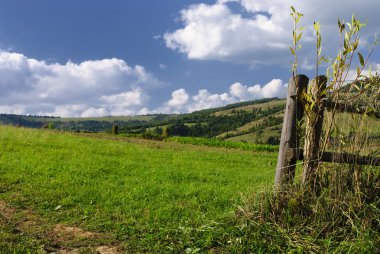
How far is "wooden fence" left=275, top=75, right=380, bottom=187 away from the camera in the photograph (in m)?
6.54

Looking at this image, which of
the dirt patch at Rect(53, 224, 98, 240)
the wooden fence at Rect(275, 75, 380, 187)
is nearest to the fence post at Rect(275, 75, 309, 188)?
the wooden fence at Rect(275, 75, 380, 187)

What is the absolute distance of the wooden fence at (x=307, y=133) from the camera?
6.54 m

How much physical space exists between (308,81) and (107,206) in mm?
5260

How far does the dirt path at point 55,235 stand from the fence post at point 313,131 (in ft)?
11.9

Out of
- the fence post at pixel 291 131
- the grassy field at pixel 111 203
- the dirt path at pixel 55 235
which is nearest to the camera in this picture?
the dirt path at pixel 55 235

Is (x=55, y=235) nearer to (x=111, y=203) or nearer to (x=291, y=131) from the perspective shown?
(x=111, y=203)

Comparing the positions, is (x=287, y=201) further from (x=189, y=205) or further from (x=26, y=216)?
(x=26, y=216)

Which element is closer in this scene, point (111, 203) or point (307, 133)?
point (307, 133)

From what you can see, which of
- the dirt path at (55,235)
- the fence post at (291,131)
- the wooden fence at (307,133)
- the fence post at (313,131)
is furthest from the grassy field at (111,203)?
the fence post at (313,131)

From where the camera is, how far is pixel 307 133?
6621 mm

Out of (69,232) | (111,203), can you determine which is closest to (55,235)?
(69,232)

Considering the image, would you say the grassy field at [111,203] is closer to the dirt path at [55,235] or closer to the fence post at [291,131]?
the dirt path at [55,235]

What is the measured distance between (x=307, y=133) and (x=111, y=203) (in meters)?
4.85

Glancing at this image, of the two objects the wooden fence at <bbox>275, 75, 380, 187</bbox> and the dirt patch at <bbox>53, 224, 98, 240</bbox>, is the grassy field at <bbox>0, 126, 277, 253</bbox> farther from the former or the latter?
the wooden fence at <bbox>275, 75, 380, 187</bbox>
